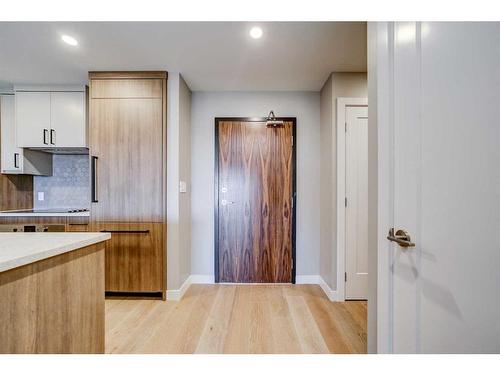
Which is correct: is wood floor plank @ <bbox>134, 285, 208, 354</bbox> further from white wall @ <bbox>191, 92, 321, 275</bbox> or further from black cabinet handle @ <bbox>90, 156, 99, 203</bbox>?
black cabinet handle @ <bbox>90, 156, 99, 203</bbox>

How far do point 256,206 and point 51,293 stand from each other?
228 centimetres

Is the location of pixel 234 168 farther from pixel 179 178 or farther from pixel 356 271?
pixel 356 271

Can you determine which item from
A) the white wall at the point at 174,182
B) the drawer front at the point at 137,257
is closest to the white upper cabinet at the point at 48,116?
the white wall at the point at 174,182

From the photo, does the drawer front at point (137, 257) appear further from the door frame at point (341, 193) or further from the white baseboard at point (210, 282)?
the door frame at point (341, 193)

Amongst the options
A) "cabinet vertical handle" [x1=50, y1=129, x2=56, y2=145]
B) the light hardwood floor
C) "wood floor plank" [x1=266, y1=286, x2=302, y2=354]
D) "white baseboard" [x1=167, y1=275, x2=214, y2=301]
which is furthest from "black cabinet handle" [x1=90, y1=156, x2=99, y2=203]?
"wood floor plank" [x1=266, y1=286, x2=302, y2=354]

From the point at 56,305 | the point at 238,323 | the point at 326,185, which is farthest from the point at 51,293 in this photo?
the point at 326,185

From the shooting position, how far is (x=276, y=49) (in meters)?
2.20

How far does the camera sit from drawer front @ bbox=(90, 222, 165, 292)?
2607 mm

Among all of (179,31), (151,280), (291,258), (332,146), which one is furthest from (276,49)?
(151,280)

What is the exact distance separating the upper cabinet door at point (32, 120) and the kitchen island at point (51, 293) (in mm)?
2176

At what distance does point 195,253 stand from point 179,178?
100 centimetres

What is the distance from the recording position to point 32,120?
2877 mm

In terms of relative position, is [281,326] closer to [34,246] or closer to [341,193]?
[341,193]

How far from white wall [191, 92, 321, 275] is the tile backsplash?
1.42m
